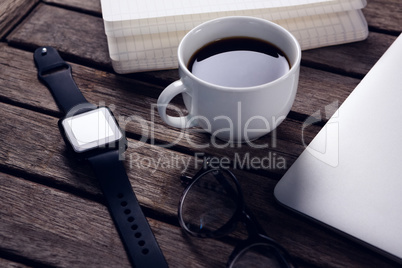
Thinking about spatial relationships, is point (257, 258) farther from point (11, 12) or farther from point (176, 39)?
point (11, 12)

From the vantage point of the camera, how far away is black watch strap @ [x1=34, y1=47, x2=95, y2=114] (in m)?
0.68

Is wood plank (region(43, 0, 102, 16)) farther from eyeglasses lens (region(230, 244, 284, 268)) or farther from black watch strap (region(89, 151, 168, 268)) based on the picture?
eyeglasses lens (region(230, 244, 284, 268))

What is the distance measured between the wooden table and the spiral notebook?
24mm

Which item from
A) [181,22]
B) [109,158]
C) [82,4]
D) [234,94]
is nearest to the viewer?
[234,94]

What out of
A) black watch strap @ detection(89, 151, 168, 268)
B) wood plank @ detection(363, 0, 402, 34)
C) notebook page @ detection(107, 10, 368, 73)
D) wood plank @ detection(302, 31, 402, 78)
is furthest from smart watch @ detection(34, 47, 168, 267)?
wood plank @ detection(363, 0, 402, 34)

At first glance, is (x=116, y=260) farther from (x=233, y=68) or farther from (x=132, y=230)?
(x=233, y=68)

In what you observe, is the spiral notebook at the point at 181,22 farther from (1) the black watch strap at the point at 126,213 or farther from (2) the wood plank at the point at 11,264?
(2) the wood plank at the point at 11,264

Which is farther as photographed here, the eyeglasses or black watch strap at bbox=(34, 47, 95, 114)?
black watch strap at bbox=(34, 47, 95, 114)

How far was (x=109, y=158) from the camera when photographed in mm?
605

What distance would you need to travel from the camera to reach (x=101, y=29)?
2.67ft

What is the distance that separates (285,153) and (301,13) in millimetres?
272

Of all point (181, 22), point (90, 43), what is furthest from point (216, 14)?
point (90, 43)

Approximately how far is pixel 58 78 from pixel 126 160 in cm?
21

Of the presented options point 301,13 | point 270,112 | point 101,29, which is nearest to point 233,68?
point 270,112
